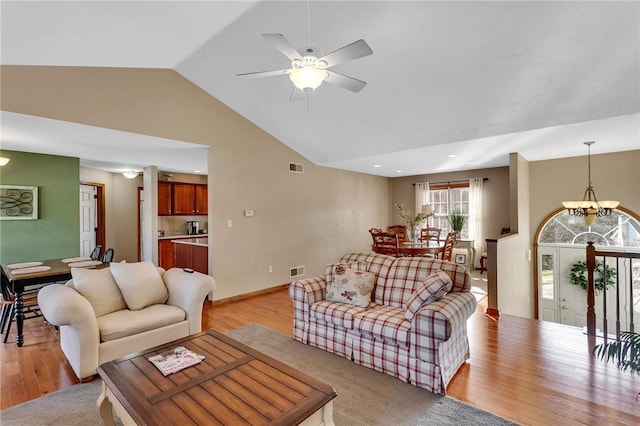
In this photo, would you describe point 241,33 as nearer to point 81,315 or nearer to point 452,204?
point 81,315

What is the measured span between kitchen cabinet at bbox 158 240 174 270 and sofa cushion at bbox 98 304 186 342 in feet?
12.6

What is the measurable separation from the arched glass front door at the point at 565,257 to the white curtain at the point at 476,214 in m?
1.29

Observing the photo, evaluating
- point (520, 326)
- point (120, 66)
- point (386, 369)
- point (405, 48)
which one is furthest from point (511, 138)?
point (120, 66)

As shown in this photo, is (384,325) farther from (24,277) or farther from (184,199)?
(184,199)

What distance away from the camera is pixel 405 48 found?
3117 millimetres

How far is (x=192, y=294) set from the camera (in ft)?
9.99

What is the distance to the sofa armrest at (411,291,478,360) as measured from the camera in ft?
7.30

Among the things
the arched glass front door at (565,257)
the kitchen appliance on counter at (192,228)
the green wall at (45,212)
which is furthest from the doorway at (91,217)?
the arched glass front door at (565,257)

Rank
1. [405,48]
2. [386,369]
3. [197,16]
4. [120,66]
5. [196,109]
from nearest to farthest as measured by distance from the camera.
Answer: [386,369]
[197,16]
[405,48]
[120,66]
[196,109]

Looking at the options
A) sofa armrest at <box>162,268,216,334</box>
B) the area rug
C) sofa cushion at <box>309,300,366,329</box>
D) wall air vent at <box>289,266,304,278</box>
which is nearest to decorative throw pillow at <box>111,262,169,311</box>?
sofa armrest at <box>162,268,216,334</box>

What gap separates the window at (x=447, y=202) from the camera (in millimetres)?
7473

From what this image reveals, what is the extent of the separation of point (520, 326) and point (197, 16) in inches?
195

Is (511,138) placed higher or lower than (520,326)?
higher

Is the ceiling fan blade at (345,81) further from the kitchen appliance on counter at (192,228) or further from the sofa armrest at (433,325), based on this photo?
the kitchen appliance on counter at (192,228)
